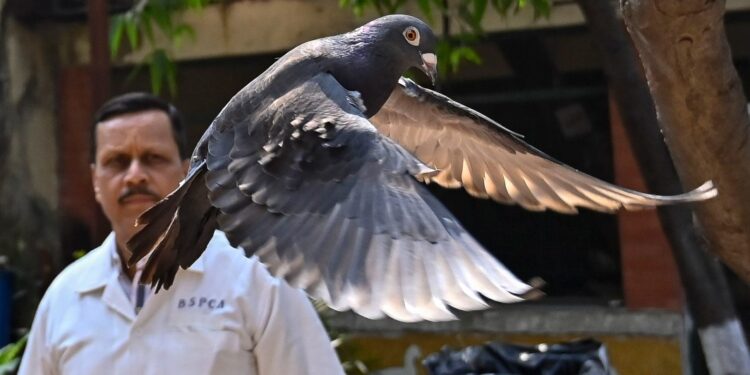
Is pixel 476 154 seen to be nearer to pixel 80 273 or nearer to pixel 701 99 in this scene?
pixel 701 99

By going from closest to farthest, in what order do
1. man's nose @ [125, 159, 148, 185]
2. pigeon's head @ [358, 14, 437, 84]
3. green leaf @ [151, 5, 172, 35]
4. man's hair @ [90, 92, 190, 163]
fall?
pigeon's head @ [358, 14, 437, 84], man's nose @ [125, 159, 148, 185], man's hair @ [90, 92, 190, 163], green leaf @ [151, 5, 172, 35]

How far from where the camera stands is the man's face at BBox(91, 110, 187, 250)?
268cm

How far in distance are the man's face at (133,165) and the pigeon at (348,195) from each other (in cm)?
58

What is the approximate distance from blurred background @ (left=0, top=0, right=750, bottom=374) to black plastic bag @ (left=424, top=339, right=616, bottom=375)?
2.94 ft

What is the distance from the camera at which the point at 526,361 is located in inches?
161

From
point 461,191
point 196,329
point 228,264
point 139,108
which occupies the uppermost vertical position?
point 139,108

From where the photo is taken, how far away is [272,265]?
5.82 ft

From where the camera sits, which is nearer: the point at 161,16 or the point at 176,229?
the point at 176,229

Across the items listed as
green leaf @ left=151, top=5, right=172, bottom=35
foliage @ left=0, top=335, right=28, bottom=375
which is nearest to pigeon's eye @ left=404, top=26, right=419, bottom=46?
green leaf @ left=151, top=5, right=172, bottom=35

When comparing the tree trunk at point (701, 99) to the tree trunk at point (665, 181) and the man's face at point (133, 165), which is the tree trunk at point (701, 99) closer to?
the tree trunk at point (665, 181)

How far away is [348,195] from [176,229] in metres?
0.33

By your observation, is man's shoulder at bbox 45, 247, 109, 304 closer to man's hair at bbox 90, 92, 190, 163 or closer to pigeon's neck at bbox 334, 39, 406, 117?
man's hair at bbox 90, 92, 190, 163

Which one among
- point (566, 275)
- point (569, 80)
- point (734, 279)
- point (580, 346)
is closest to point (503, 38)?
point (569, 80)

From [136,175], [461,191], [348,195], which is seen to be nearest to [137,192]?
[136,175]
